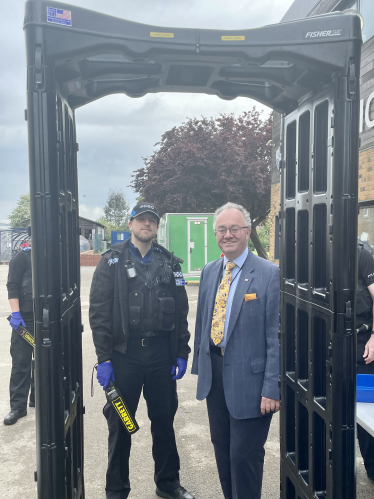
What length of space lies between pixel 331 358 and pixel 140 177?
83.5 ft

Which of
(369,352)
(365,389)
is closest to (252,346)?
(365,389)

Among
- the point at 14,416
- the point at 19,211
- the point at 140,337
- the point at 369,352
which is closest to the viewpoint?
the point at 140,337

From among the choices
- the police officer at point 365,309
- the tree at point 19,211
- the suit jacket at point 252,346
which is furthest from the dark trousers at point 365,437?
the tree at point 19,211

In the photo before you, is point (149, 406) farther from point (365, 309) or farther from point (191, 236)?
point (191, 236)

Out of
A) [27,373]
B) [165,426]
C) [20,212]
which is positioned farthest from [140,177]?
[20,212]

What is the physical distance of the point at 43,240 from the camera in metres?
2.12

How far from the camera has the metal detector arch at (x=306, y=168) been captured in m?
2.07

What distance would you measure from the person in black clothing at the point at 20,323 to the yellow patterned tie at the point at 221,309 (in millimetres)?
2783

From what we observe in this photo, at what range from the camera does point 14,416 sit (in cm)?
471

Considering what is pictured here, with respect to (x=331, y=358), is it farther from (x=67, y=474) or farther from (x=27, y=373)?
(x=27, y=373)

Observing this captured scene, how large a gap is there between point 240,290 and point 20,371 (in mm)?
3287

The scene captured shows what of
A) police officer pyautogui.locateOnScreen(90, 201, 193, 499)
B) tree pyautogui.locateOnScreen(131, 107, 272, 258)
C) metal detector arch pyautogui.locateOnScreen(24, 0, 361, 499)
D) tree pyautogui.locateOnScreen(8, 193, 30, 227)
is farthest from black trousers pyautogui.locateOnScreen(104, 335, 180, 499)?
tree pyautogui.locateOnScreen(8, 193, 30, 227)

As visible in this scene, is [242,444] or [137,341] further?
[137,341]

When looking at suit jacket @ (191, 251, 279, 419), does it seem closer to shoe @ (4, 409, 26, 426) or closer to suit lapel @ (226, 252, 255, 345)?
suit lapel @ (226, 252, 255, 345)
